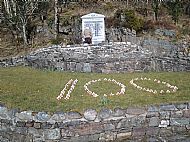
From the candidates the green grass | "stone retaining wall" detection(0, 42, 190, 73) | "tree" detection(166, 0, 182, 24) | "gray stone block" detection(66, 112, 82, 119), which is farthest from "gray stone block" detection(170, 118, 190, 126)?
"tree" detection(166, 0, 182, 24)

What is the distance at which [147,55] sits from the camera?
2256 centimetres

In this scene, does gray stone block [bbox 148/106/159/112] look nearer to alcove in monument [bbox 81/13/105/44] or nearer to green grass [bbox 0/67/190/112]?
green grass [bbox 0/67/190/112]

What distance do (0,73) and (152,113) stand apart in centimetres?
1107

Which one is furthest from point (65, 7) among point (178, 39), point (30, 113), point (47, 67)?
point (30, 113)

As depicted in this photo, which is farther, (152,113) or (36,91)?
(36,91)

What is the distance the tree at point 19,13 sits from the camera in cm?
3403

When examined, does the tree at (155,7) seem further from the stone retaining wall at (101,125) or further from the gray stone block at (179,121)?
the stone retaining wall at (101,125)

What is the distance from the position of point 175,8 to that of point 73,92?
20.2 metres

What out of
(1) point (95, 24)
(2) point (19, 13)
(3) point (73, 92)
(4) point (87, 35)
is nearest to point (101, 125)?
(3) point (73, 92)

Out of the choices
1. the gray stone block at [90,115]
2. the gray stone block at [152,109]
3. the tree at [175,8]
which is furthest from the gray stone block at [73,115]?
the tree at [175,8]

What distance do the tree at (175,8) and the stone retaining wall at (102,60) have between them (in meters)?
10.4

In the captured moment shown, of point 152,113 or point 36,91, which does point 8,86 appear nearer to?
point 36,91

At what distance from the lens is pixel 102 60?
2178 centimetres

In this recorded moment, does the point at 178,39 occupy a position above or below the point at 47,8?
below
